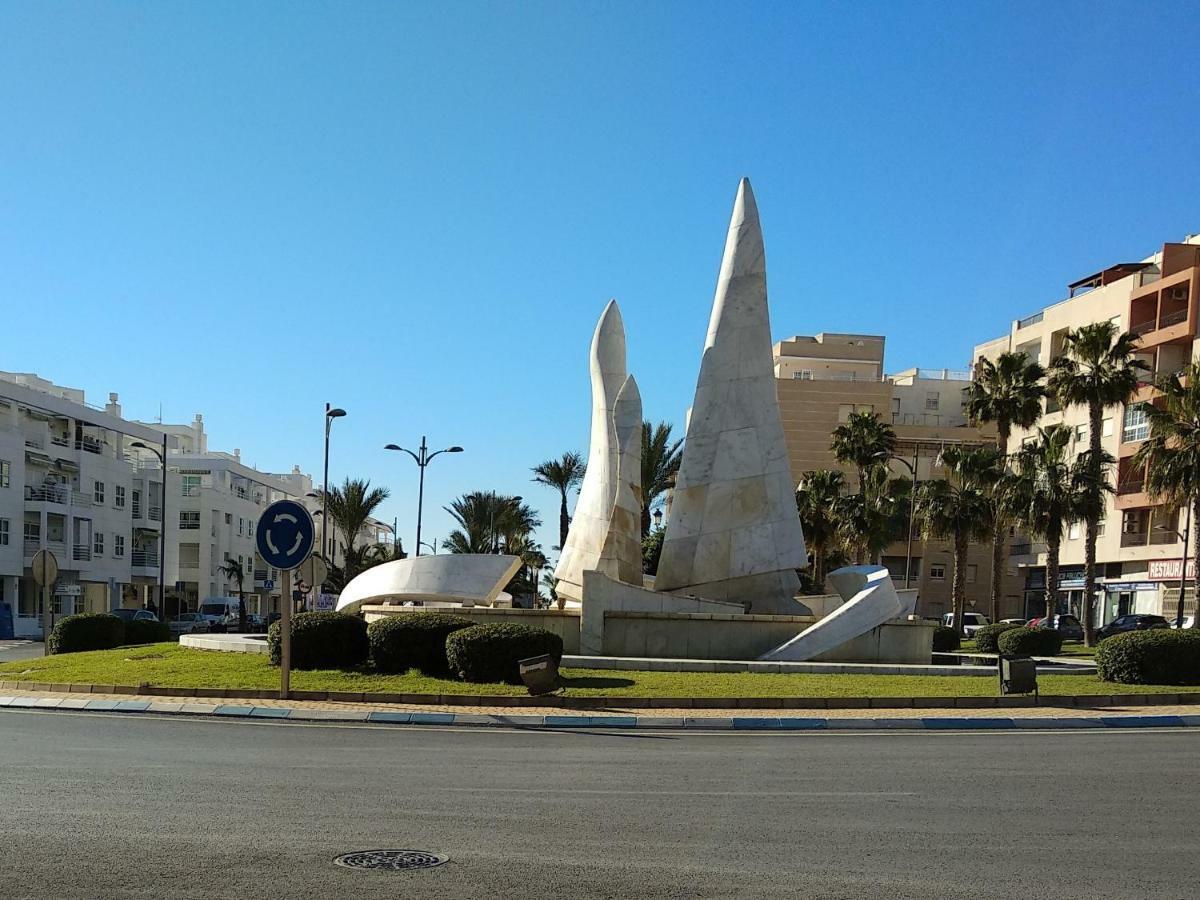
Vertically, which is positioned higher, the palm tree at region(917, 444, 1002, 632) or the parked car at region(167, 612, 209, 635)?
the palm tree at region(917, 444, 1002, 632)

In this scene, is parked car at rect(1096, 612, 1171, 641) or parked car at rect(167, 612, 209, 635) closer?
parked car at rect(1096, 612, 1171, 641)

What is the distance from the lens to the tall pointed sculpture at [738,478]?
28125 mm

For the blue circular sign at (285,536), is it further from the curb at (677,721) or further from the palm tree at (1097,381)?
the palm tree at (1097,381)

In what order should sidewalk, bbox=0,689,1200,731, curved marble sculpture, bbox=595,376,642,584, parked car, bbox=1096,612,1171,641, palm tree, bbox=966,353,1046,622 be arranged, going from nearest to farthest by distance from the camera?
sidewalk, bbox=0,689,1200,731
curved marble sculpture, bbox=595,376,642,584
parked car, bbox=1096,612,1171,641
palm tree, bbox=966,353,1046,622

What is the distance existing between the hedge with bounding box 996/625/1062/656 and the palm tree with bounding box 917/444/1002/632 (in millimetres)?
17555

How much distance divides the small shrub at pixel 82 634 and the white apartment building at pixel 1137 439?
42393mm

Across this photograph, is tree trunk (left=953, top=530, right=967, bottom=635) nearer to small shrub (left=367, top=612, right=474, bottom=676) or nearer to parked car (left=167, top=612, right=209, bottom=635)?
parked car (left=167, top=612, right=209, bottom=635)

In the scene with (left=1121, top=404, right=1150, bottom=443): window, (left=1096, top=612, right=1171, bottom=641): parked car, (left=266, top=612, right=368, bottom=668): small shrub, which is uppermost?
(left=1121, top=404, right=1150, bottom=443): window

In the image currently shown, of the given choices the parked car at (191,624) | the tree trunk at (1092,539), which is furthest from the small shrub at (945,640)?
the parked car at (191,624)

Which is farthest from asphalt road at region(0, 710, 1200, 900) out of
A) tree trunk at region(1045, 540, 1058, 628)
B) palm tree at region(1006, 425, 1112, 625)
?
palm tree at region(1006, 425, 1112, 625)

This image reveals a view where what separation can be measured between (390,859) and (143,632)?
2751 cm

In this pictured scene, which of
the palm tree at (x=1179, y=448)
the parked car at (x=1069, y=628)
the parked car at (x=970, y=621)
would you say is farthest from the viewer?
the parked car at (x=970, y=621)

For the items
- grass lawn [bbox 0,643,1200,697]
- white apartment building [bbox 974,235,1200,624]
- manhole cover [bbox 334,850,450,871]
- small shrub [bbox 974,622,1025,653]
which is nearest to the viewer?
manhole cover [bbox 334,850,450,871]

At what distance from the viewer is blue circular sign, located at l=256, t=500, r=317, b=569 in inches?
628
